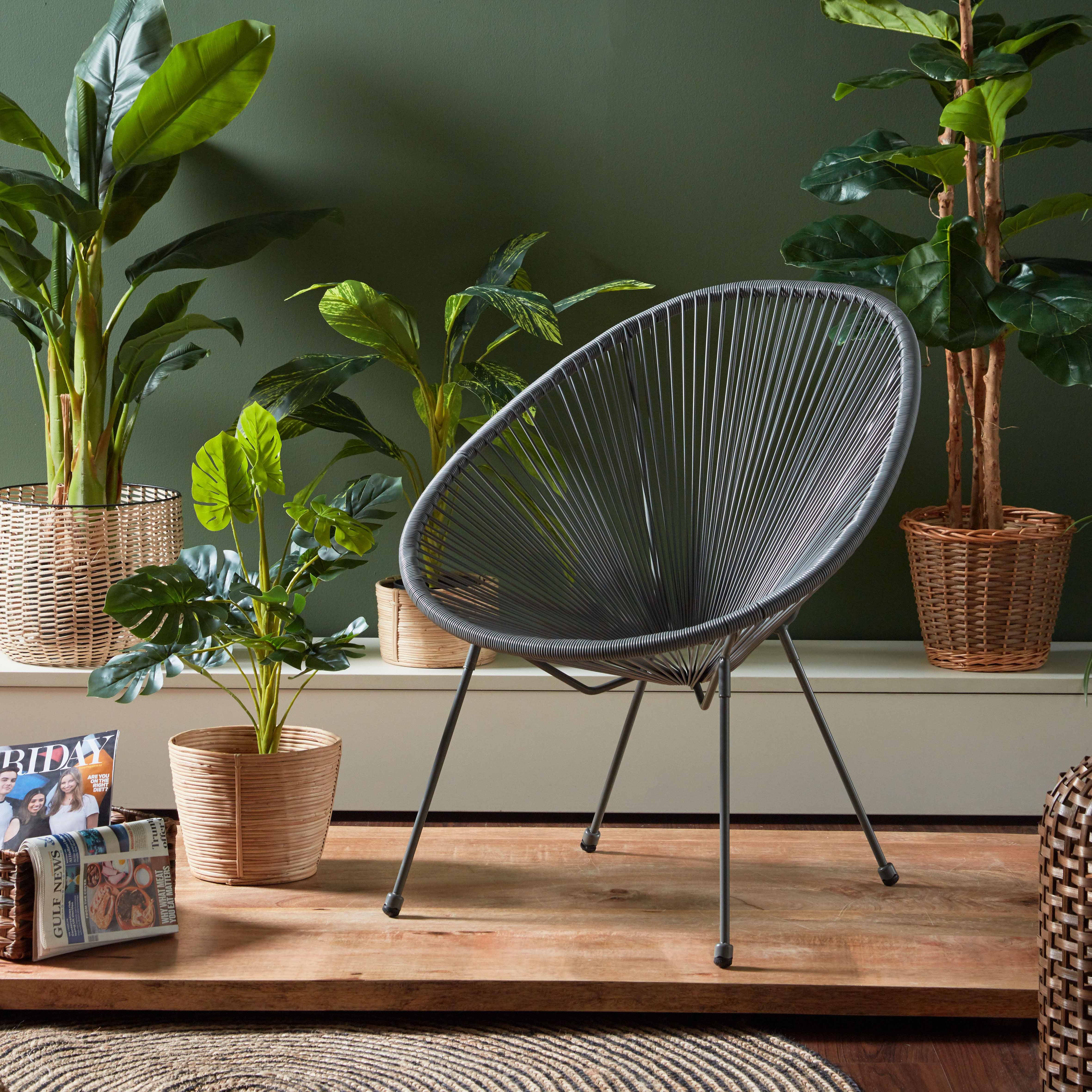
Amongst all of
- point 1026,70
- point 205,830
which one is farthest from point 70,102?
point 1026,70

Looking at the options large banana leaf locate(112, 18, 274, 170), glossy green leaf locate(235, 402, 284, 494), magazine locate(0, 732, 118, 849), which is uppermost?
large banana leaf locate(112, 18, 274, 170)

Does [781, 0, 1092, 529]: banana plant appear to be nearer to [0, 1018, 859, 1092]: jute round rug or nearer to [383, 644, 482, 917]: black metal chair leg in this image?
[383, 644, 482, 917]: black metal chair leg

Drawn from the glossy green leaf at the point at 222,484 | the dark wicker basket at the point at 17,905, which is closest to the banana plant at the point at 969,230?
the glossy green leaf at the point at 222,484

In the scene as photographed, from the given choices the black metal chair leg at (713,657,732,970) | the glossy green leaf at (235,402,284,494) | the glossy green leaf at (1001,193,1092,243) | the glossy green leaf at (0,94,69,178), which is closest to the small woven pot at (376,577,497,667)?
the glossy green leaf at (235,402,284,494)

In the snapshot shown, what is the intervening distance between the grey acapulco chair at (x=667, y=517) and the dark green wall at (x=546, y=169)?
79cm

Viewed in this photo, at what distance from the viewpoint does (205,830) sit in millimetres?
1695

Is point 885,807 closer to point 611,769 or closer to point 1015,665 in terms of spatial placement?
point 1015,665

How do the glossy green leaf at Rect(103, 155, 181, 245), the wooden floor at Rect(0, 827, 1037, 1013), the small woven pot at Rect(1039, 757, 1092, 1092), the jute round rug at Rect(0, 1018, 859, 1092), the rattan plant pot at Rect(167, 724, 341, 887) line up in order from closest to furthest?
the small woven pot at Rect(1039, 757, 1092, 1092) → the jute round rug at Rect(0, 1018, 859, 1092) → the wooden floor at Rect(0, 827, 1037, 1013) → the rattan plant pot at Rect(167, 724, 341, 887) → the glossy green leaf at Rect(103, 155, 181, 245)

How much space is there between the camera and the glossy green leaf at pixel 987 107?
79.3 inches

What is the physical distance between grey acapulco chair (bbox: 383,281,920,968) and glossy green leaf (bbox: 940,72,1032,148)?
1.48 feet

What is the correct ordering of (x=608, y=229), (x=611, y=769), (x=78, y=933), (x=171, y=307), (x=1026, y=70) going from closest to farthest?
1. (x=78, y=933)
2. (x=611, y=769)
3. (x=1026, y=70)
4. (x=171, y=307)
5. (x=608, y=229)

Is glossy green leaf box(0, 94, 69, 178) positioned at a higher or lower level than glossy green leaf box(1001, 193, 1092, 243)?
higher

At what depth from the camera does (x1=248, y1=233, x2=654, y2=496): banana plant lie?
7.04 ft

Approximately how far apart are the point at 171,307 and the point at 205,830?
3.92ft
